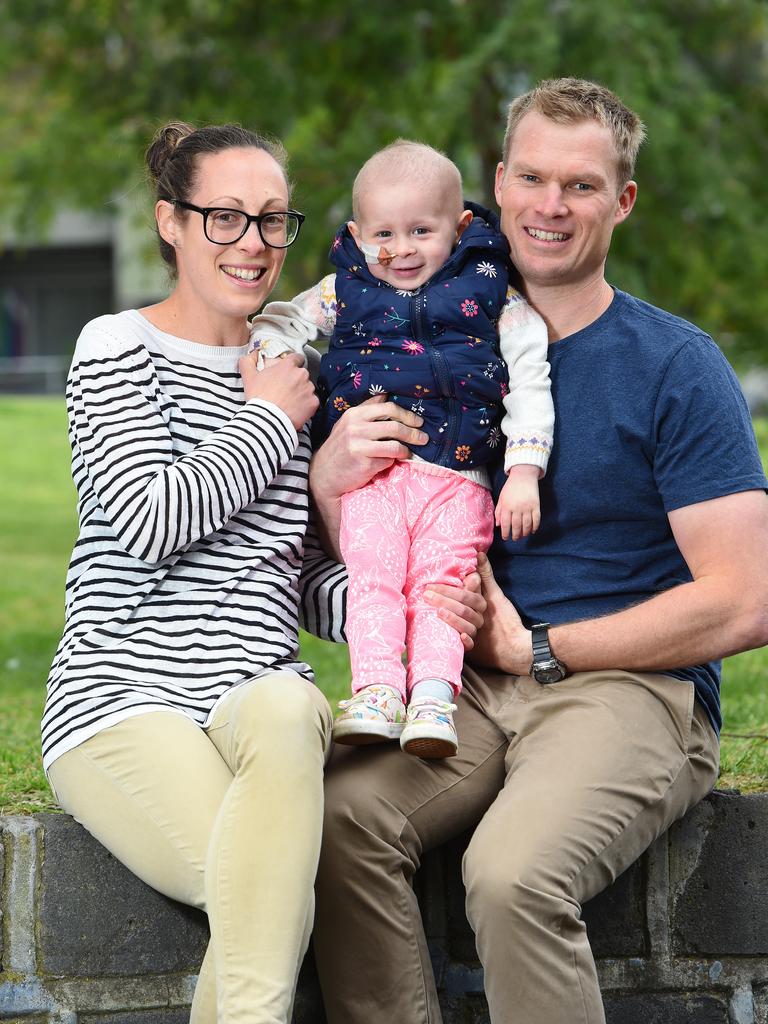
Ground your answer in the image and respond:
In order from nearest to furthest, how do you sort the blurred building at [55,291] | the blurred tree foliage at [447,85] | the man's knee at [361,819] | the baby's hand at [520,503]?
the man's knee at [361,819], the baby's hand at [520,503], the blurred tree foliage at [447,85], the blurred building at [55,291]

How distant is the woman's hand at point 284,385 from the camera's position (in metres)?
3.25

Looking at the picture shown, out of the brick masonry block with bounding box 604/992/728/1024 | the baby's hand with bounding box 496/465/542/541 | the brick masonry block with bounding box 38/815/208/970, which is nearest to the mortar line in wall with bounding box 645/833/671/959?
the brick masonry block with bounding box 604/992/728/1024

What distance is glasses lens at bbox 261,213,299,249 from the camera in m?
3.35

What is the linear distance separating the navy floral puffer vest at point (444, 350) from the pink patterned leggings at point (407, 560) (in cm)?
9

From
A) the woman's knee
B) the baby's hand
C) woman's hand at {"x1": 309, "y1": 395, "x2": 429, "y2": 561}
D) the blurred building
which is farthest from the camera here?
the blurred building

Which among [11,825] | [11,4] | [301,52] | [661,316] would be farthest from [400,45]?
[11,825]

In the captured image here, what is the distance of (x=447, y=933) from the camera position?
329cm

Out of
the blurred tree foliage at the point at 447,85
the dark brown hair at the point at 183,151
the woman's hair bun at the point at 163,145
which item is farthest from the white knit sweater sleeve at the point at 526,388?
the blurred tree foliage at the point at 447,85

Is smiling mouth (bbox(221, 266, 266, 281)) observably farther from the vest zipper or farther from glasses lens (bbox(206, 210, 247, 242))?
the vest zipper

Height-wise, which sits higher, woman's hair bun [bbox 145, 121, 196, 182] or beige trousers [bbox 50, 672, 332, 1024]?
woman's hair bun [bbox 145, 121, 196, 182]

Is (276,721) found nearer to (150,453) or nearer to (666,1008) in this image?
(150,453)

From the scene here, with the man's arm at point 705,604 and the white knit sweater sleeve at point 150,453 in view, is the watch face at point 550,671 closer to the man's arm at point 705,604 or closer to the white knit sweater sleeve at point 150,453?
the man's arm at point 705,604

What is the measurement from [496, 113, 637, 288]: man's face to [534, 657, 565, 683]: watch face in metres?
0.88

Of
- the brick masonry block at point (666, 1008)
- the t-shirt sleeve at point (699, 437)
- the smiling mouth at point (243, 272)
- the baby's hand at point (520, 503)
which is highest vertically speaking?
the smiling mouth at point (243, 272)
